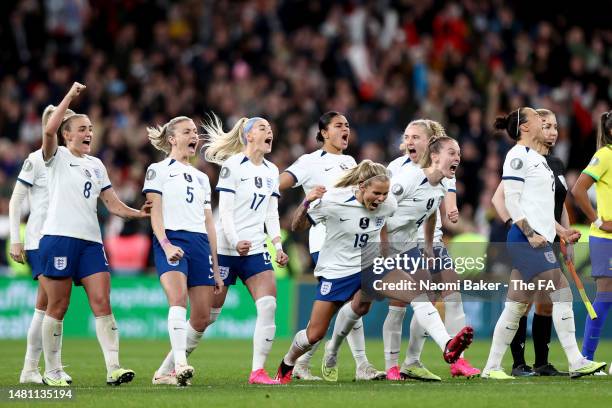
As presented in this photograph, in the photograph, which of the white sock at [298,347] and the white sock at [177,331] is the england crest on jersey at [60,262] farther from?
the white sock at [298,347]

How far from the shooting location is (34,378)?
480 inches

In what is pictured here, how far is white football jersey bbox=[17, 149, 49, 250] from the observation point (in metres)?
12.5

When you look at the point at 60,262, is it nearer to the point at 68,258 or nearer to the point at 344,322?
the point at 68,258

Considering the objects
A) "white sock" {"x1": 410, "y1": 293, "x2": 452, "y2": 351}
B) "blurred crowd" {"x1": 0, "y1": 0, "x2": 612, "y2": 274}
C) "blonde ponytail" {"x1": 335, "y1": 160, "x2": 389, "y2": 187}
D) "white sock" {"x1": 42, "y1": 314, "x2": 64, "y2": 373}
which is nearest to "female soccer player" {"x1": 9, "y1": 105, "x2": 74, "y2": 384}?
"white sock" {"x1": 42, "y1": 314, "x2": 64, "y2": 373}

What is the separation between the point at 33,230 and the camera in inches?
505

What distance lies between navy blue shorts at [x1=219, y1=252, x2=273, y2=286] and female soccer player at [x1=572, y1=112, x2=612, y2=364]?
9.82 ft

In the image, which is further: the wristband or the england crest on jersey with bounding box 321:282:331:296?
the wristband

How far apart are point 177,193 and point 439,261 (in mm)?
2573

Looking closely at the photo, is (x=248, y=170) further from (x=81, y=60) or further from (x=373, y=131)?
(x=81, y=60)

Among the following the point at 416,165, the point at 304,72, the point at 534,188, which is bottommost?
the point at 534,188

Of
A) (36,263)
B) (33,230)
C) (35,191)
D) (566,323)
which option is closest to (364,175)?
(566,323)

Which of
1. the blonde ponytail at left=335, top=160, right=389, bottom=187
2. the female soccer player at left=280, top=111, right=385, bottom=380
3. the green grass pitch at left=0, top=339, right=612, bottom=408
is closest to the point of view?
the green grass pitch at left=0, top=339, right=612, bottom=408

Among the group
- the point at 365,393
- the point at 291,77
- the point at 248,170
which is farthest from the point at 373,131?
the point at 365,393

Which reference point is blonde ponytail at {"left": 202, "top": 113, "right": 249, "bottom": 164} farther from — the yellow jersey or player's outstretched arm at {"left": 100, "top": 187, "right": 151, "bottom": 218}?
the yellow jersey
